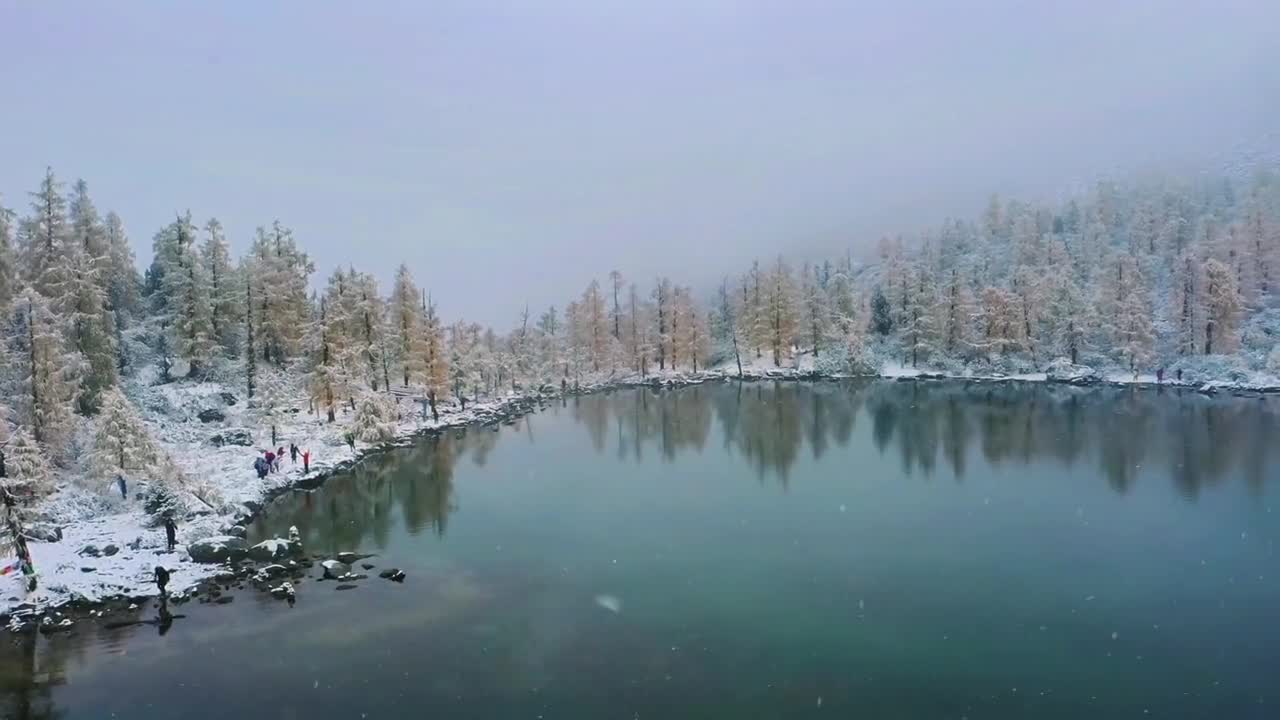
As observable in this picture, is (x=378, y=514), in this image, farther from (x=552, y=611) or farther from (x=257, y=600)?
(x=552, y=611)

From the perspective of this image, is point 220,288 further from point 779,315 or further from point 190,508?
→ point 779,315

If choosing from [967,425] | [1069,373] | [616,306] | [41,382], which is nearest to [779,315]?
[616,306]

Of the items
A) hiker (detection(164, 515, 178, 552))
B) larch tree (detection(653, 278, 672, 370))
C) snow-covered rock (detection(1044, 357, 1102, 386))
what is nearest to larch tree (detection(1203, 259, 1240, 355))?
snow-covered rock (detection(1044, 357, 1102, 386))

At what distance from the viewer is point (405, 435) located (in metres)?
62.2

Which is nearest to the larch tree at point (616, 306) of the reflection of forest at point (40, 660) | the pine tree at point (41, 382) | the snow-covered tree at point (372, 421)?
the snow-covered tree at point (372, 421)

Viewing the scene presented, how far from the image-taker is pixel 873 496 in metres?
38.7

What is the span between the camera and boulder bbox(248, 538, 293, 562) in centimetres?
3134

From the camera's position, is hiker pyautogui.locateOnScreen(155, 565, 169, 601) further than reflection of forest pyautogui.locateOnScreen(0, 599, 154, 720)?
Yes

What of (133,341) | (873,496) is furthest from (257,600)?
(133,341)

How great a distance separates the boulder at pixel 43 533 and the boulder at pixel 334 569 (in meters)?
12.2

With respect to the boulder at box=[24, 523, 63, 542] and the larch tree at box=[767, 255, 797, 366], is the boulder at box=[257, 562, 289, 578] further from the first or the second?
the larch tree at box=[767, 255, 797, 366]

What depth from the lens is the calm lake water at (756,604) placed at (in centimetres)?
1919

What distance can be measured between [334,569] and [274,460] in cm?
1990

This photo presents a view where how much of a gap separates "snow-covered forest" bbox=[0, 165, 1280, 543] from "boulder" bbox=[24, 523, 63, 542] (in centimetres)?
150
